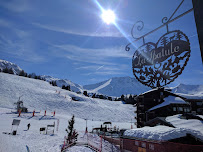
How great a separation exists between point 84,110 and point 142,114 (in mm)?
39246

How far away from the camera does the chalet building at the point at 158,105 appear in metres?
25.4

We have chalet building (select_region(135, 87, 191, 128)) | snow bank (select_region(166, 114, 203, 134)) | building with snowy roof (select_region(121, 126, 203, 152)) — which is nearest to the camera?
building with snowy roof (select_region(121, 126, 203, 152))

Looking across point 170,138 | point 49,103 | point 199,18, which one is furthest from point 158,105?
point 49,103

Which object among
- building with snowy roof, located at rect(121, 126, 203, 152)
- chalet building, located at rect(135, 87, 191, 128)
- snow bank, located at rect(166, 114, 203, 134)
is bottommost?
building with snowy roof, located at rect(121, 126, 203, 152)

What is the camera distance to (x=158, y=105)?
2716 centimetres

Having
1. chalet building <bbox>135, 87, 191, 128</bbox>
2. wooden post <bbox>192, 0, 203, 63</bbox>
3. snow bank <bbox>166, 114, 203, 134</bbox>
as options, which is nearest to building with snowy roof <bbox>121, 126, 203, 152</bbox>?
snow bank <bbox>166, 114, 203, 134</bbox>

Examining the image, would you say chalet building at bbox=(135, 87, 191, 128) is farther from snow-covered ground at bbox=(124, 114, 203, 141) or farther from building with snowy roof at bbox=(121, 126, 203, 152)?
building with snowy roof at bbox=(121, 126, 203, 152)

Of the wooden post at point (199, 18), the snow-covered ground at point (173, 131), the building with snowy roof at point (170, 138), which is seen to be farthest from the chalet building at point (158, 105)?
the wooden post at point (199, 18)

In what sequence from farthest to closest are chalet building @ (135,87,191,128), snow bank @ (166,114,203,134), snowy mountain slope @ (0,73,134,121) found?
snowy mountain slope @ (0,73,134,121)
chalet building @ (135,87,191,128)
snow bank @ (166,114,203,134)

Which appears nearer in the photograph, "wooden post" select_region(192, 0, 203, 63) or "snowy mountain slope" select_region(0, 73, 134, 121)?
"wooden post" select_region(192, 0, 203, 63)

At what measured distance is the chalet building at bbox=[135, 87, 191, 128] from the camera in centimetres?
2544

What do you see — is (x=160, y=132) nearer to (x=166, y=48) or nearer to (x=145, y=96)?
(x=166, y=48)

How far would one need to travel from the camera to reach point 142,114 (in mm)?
29203

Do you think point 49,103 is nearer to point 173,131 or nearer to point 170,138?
point 173,131
